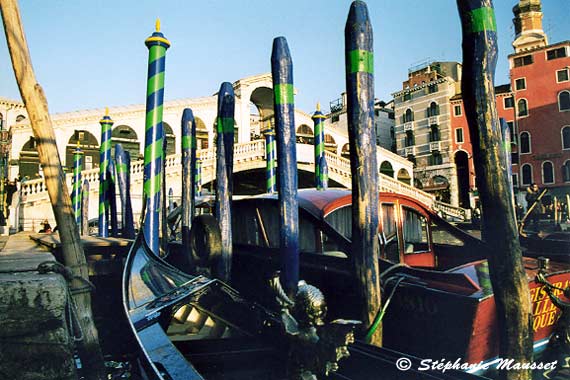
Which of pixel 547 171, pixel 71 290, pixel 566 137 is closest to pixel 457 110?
pixel 547 171

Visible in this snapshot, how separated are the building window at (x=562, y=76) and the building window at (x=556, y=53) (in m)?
0.72

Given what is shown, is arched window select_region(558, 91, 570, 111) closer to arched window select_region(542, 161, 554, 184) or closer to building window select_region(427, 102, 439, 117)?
arched window select_region(542, 161, 554, 184)

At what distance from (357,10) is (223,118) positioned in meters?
2.79

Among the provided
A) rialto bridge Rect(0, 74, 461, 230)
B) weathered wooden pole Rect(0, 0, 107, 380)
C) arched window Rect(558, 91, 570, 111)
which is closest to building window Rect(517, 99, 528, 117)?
arched window Rect(558, 91, 570, 111)

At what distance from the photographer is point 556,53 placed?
20188 millimetres

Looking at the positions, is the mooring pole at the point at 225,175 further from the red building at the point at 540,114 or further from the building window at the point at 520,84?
the building window at the point at 520,84

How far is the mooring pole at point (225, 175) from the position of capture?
545 cm

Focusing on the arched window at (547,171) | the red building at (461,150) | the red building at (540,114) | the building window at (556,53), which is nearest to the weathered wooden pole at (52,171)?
the red building at (540,114)

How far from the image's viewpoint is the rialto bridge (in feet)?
49.5

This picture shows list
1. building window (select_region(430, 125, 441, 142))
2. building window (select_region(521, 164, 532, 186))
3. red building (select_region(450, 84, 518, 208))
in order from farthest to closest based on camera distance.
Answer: building window (select_region(430, 125, 441, 142)) < red building (select_region(450, 84, 518, 208)) < building window (select_region(521, 164, 532, 186))

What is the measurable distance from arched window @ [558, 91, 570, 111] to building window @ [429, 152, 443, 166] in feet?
28.1

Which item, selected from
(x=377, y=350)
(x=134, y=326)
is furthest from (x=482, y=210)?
(x=134, y=326)

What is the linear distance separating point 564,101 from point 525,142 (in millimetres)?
3025

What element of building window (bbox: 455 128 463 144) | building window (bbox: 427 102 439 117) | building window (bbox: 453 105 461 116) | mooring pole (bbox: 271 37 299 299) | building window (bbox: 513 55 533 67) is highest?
building window (bbox: 513 55 533 67)
